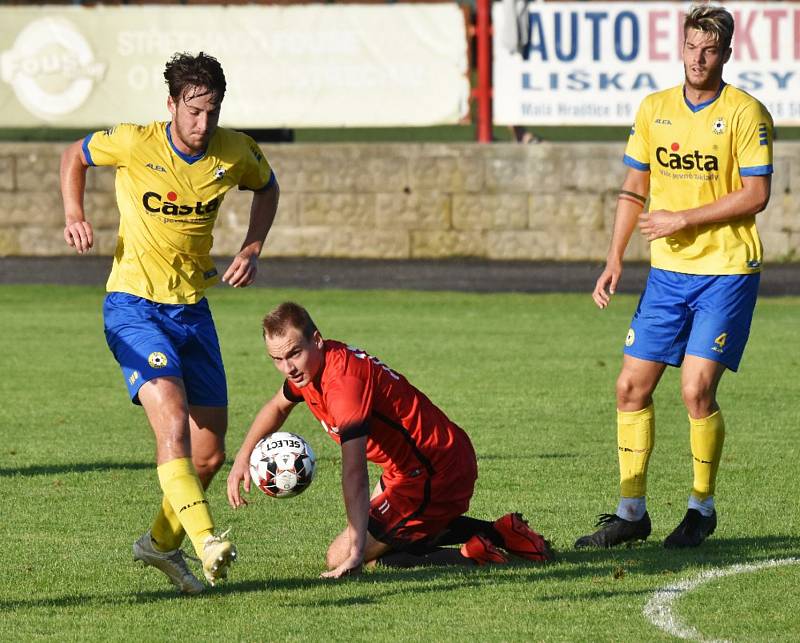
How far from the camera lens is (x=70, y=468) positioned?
930cm

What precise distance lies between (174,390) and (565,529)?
7.35 ft

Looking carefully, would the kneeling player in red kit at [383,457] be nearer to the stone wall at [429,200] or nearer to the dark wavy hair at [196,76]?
the dark wavy hair at [196,76]

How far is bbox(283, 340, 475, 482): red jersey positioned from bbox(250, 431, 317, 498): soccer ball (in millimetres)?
198

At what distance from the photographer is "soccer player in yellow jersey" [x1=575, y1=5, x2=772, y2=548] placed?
729 centimetres

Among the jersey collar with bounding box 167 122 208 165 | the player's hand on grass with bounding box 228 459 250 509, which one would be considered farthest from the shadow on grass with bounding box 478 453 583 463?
the jersey collar with bounding box 167 122 208 165

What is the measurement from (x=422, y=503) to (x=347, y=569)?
1.94 ft

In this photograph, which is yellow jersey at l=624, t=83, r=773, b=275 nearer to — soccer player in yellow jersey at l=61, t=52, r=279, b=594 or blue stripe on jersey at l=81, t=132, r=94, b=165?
soccer player in yellow jersey at l=61, t=52, r=279, b=594

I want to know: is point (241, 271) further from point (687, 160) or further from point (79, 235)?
point (687, 160)

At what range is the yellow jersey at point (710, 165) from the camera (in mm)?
7324

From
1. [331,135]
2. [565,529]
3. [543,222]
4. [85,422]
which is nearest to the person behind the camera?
[565,529]

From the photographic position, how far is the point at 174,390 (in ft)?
21.3

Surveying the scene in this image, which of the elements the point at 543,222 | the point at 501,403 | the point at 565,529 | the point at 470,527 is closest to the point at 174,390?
the point at 470,527

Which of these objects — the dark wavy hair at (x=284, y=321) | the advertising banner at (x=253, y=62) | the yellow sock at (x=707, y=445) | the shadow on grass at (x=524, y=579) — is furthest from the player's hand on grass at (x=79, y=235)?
the advertising banner at (x=253, y=62)

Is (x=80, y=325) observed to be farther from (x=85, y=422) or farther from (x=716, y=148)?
(x=716, y=148)
